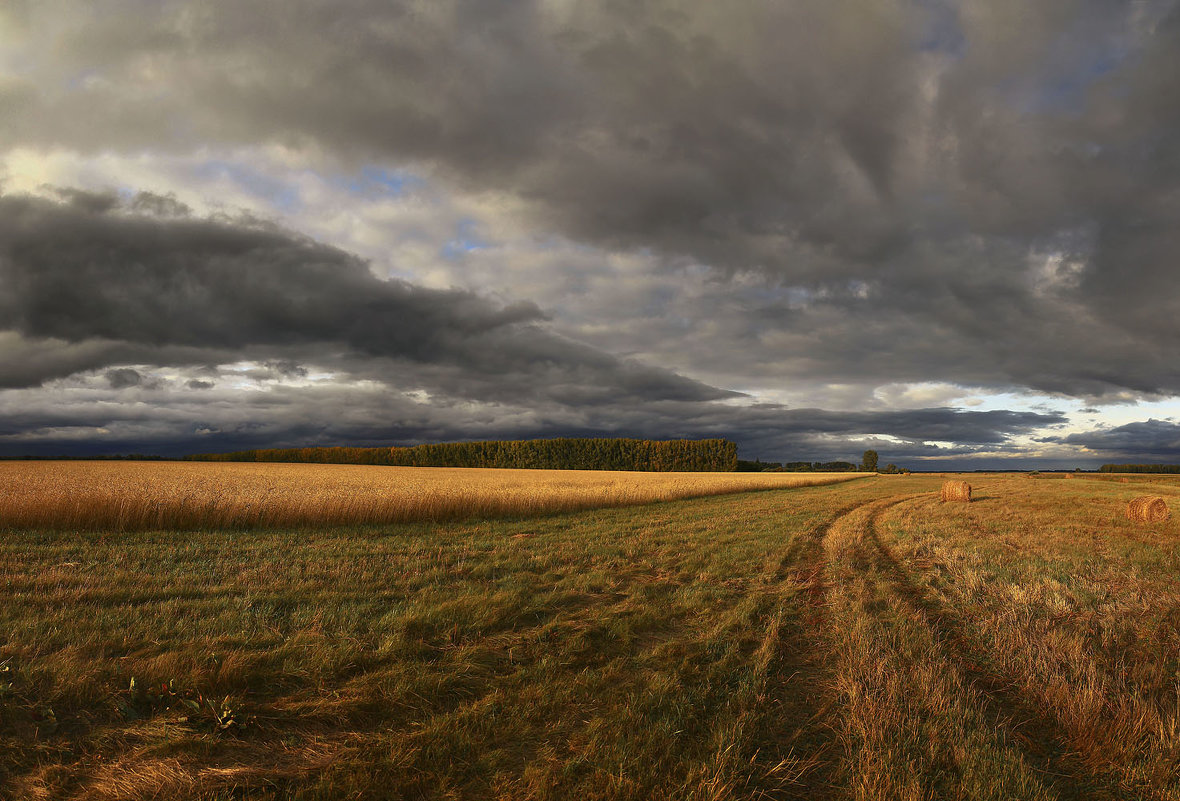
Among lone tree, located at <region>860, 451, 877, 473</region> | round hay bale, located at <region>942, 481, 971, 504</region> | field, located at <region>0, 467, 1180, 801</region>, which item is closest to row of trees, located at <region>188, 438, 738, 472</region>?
lone tree, located at <region>860, 451, 877, 473</region>

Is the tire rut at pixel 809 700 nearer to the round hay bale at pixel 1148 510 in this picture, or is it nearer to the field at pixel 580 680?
the field at pixel 580 680

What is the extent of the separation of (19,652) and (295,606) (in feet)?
10.7

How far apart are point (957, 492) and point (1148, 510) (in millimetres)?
12095

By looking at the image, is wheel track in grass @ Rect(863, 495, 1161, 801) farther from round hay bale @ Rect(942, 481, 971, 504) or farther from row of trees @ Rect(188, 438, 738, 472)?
row of trees @ Rect(188, 438, 738, 472)

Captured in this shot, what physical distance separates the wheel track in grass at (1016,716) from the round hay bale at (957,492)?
29.1 metres

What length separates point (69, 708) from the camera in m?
5.25

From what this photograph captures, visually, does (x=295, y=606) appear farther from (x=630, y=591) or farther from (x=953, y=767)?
(x=953, y=767)

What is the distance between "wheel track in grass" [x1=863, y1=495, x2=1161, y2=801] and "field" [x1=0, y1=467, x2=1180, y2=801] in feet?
0.10

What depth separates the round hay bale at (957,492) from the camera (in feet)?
108

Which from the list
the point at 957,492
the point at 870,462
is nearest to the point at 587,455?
the point at 870,462

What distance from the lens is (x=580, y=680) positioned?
247 inches

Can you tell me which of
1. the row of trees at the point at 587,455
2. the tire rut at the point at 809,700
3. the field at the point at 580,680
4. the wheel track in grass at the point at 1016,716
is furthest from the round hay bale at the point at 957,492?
the row of trees at the point at 587,455

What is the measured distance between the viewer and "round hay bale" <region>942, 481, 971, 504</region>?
33.0 meters

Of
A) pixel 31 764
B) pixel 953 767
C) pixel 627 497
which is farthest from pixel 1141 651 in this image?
pixel 627 497
